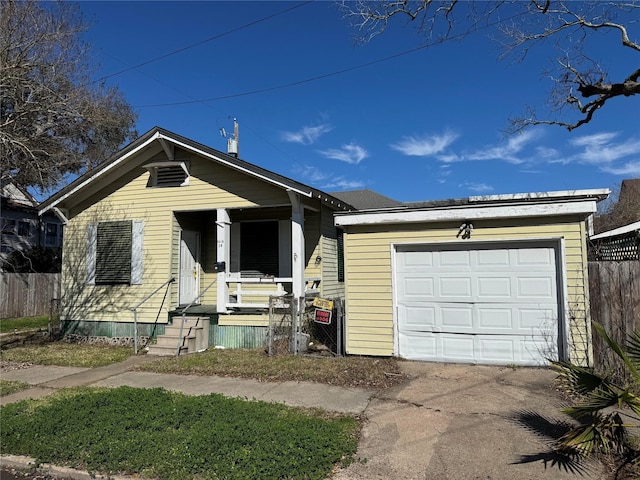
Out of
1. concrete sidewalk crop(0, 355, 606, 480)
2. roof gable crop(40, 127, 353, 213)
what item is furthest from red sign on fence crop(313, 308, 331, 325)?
roof gable crop(40, 127, 353, 213)

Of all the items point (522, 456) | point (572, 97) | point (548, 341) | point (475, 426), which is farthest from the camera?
point (572, 97)

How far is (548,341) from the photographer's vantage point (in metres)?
7.41

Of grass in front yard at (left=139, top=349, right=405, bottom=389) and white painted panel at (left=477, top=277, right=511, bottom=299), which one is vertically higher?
white painted panel at (left=477, top=277, right=511, bottom=299)

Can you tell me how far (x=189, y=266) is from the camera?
476 inches

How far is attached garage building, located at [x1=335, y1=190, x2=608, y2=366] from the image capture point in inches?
287

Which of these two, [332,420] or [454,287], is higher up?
[454,287]

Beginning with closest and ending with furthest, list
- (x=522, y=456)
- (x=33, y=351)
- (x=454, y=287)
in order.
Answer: (x=522, y=456) → (x=454, y=287) → (x=33, y=351)

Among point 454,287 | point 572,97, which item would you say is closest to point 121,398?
point 454,287

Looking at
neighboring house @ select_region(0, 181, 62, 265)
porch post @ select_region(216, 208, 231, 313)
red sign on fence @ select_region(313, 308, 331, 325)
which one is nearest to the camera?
red sign on fence @ select_region(313, 308, 331, 325)

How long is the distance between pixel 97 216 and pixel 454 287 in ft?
31.6

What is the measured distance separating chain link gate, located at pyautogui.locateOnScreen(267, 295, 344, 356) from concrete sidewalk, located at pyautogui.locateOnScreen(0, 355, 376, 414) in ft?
5.96

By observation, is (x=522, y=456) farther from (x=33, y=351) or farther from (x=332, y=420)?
(x=33, y=351)

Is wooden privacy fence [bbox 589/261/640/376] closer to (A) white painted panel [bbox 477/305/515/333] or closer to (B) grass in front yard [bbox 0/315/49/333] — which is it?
(A) white painted panel [bbox 477/305/515/333]

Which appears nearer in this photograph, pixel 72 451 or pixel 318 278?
pixel 72 451
